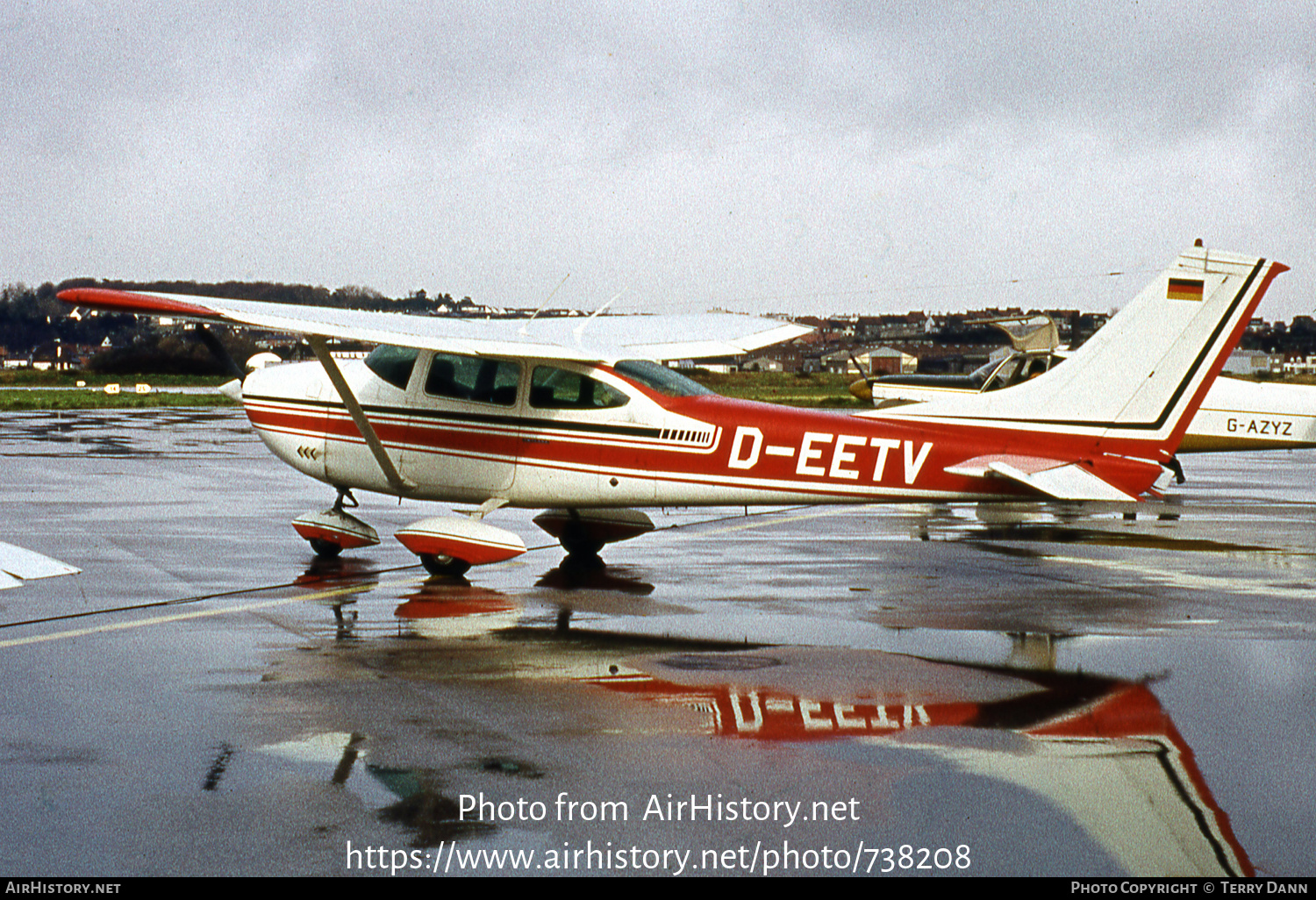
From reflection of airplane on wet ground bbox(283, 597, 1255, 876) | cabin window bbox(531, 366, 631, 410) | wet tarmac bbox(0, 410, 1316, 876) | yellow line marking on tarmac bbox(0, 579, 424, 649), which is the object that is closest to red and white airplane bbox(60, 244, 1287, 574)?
cabin window bbox(531, 366, 631, 410)

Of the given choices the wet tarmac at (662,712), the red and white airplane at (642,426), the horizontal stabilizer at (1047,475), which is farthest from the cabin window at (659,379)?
the horizontal stabilizer at (1047,475)

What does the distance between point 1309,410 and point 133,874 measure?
18.5 metres

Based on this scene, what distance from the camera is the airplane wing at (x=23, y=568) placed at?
8375 millimetres

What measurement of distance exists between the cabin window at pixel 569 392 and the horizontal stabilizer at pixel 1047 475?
9.91ft

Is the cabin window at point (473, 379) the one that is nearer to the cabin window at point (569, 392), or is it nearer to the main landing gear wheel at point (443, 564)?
the cabin window at point (569, 392)

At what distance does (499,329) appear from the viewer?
1242 centimetres

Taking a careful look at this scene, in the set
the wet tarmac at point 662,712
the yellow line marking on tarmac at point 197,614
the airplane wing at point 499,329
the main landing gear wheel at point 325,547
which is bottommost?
the main landing gear wheel at point 325,547

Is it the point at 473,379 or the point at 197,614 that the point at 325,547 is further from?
the point at 197,614

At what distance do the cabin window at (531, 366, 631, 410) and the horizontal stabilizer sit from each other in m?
3.02

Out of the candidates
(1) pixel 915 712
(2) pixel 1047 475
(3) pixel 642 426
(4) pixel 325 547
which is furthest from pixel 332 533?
(1) pixel 915 712

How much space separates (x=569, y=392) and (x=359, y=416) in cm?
185
